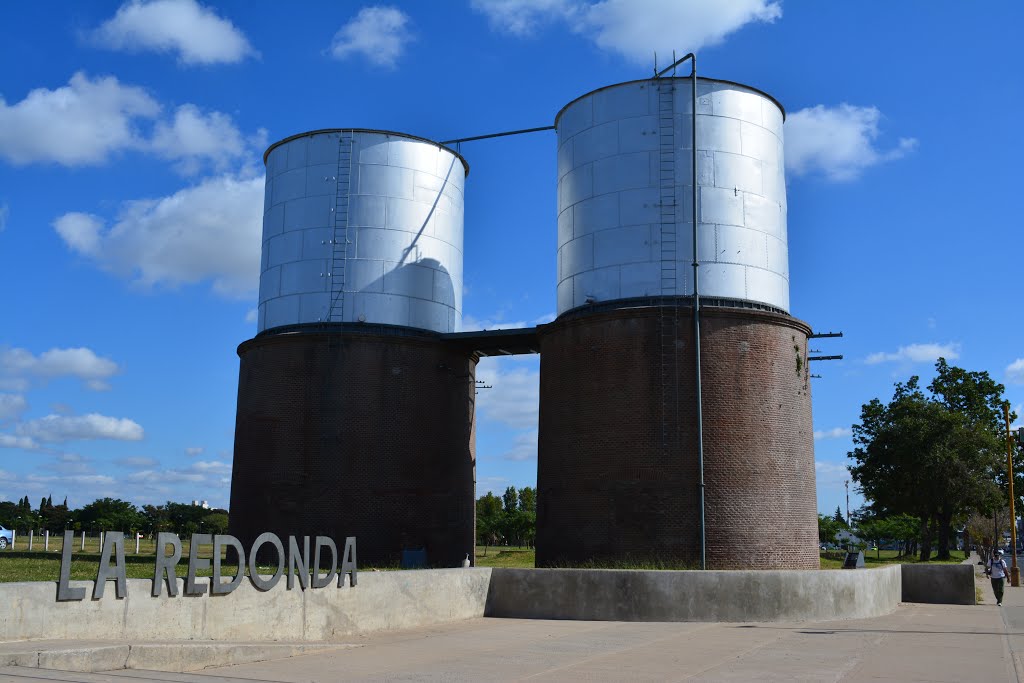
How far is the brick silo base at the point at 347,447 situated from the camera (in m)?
32.3

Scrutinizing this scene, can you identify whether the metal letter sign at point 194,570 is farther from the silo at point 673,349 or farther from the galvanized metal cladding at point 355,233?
the galvanized metal cladding at point 355,233

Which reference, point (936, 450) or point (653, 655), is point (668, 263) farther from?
point (936, 450)

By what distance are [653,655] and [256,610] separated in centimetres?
688

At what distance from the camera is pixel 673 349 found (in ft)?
93.2

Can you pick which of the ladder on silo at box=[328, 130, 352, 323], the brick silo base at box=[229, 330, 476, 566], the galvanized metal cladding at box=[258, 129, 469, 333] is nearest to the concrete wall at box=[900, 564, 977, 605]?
the brick silo base at box=[229, 330, 476, 566]

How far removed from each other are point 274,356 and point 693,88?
53.8 feet

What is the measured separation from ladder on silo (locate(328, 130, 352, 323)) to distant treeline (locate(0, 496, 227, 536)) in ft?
183

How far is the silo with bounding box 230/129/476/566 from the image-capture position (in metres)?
32.5

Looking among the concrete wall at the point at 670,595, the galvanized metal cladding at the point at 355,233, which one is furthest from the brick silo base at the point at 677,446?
the galvanized metal cladding at the point at 355,233

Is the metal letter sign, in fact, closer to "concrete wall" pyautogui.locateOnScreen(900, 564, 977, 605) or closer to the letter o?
the letter o

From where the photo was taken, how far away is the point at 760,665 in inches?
591

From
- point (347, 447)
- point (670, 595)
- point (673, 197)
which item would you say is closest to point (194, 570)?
point (670, 595)

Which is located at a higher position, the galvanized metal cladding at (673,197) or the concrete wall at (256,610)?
the galvanized metal cladding at (673,197)

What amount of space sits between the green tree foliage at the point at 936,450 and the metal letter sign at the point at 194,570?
44852 mm
